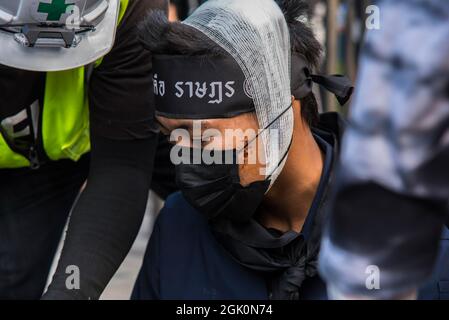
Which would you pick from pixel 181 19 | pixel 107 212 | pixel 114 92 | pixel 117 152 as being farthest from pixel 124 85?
pixel 181 19

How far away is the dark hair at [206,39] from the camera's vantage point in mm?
2582

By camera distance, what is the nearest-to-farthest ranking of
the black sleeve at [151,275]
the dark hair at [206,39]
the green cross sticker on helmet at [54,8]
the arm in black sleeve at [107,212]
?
the green cross sticker on helmet at [54,8] < the dark hair at [206,39] < the arm in black sleeve at [107,212] < the black sleeve at [151,275]

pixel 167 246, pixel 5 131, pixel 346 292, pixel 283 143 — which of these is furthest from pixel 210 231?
pixel 346 292

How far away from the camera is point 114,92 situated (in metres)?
2.85

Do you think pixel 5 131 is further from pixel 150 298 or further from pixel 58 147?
pixel 150 298

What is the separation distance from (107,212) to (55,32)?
0.56m

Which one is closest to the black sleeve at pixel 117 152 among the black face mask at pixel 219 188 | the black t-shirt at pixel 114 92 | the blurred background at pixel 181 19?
the black t-shirt at pixel 114 92

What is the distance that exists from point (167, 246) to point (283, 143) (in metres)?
0.50

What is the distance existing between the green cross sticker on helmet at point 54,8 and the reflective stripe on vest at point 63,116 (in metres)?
0.31

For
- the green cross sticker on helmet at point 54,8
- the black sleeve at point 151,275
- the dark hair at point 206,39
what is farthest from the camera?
the black sleeve at point 151,275

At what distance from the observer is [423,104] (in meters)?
1.27

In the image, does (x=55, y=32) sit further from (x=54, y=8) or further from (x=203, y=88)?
(x=203, y=88)

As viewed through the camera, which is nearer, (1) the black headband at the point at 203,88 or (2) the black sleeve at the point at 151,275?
(1) the black headband at the point at 203,88

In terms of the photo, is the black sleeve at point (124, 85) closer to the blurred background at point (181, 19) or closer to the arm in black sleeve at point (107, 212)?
the arm in black sleeve at point (107, 212)
